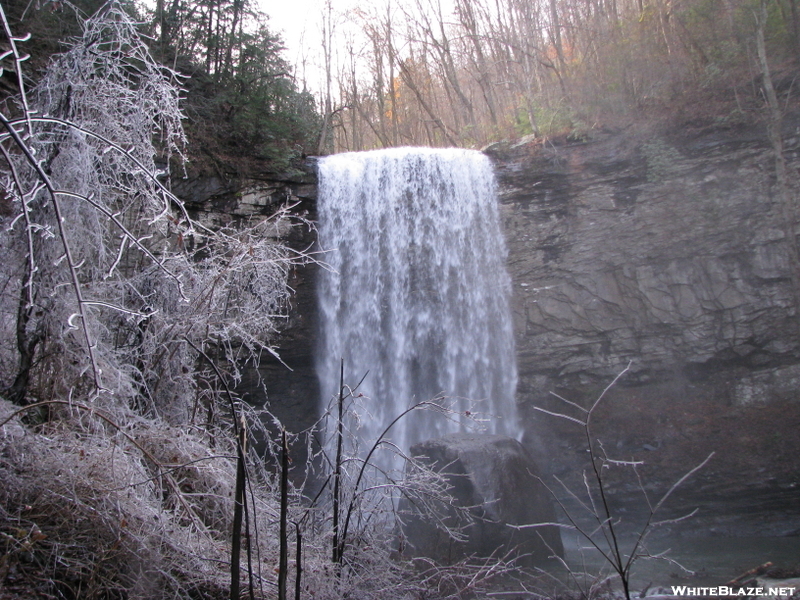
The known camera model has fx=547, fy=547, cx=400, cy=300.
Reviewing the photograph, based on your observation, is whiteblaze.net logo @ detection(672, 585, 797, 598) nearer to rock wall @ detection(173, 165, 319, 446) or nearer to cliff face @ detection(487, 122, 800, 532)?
cliff face @ detection(487, 122, 800, 532)

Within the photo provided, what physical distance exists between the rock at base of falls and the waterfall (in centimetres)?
267

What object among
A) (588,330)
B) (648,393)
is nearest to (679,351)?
(648,393)

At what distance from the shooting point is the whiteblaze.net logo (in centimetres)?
541

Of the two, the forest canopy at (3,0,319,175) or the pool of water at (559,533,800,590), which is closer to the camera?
the pool of water at (559,533,800,590)

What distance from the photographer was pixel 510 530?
24.6ft

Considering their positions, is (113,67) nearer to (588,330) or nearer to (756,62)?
(588,330)

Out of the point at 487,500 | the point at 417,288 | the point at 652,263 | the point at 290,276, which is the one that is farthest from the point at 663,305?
the point at 290,276

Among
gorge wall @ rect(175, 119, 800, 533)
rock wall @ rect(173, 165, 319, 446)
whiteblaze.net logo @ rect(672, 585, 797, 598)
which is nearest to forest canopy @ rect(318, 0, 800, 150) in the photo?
gorge wall @ rect(175, 119, 800, 533)

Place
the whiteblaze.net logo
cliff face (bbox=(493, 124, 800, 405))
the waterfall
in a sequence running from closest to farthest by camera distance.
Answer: the whiteblaze.net logo
cliff face (bbox=(493, 124, 800, 405))
the waterfall

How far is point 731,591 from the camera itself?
583 cm

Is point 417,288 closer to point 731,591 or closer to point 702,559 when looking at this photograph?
point 702,559

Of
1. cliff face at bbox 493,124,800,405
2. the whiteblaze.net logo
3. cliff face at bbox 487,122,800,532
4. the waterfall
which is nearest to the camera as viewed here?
the whiteblaze.net logo

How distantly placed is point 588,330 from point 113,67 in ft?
30.0

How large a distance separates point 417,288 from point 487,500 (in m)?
5.02
